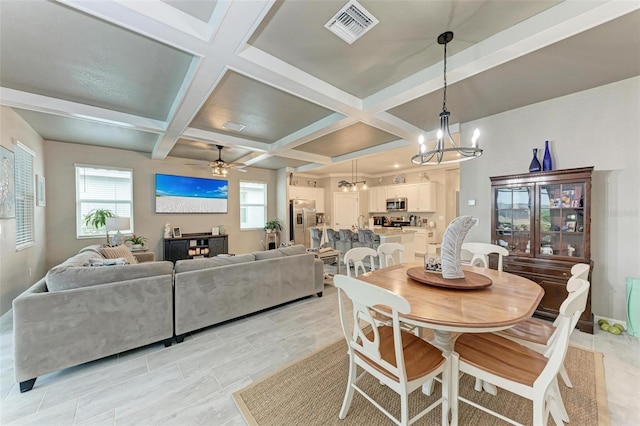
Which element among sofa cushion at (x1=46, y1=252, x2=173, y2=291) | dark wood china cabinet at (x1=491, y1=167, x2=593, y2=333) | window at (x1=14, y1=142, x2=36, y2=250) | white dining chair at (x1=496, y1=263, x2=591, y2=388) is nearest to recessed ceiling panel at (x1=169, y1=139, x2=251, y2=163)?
window at (x1=14, y1=142, x2=36, y2=250)

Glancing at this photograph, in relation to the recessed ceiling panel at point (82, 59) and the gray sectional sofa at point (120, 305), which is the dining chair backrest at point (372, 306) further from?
the recessed ceiling panel at point (82, 59)

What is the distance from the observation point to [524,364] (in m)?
1.44

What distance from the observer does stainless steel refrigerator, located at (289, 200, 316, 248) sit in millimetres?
8117

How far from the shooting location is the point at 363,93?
3.10 metres

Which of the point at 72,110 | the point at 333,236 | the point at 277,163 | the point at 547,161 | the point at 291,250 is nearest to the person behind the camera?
Result: the point at 547,161

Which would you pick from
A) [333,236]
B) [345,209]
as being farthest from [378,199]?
[333,236]

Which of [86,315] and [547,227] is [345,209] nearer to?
[547,227]

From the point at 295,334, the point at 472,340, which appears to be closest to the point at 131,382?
the point at 295,334

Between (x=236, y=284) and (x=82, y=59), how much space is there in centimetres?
268

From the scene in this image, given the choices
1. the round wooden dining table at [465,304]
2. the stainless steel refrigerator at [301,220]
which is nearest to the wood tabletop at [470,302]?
the round wooden dining table at [465,304]

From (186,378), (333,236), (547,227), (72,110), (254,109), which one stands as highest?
(254,109)

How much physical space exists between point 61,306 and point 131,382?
84cm

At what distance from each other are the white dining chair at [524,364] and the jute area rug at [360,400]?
0.24m

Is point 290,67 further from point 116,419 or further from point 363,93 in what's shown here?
point 116,419
